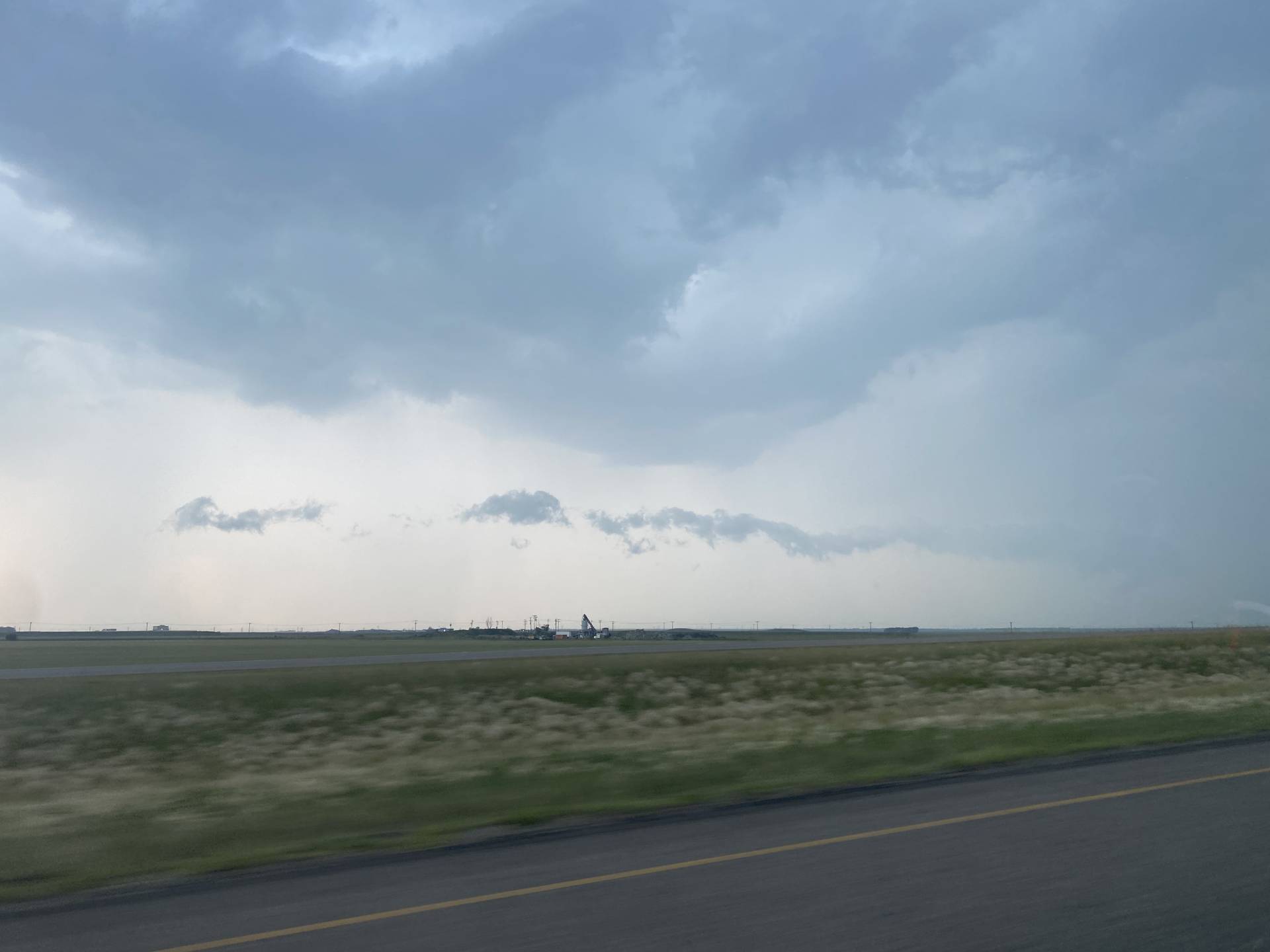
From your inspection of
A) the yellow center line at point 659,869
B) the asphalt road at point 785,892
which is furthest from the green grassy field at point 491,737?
the yellow center line at point 659,869

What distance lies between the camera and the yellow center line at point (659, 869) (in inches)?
269

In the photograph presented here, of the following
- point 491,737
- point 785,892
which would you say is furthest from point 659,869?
point 491,737

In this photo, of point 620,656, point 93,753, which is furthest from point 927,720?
point 620,656

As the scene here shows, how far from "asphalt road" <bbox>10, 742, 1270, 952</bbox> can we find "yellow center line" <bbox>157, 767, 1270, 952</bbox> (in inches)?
1.1

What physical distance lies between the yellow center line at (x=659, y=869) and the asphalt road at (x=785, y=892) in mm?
28

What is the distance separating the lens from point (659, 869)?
27.3ft

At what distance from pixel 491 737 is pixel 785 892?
60.0 ft

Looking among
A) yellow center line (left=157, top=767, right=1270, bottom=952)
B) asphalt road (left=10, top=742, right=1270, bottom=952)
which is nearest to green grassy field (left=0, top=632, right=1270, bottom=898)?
asphalt road (left=10, top=742, right=1270, bottom=952)

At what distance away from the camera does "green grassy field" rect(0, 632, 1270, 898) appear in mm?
11203

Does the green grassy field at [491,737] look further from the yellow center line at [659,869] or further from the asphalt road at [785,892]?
the yellow center line at [659,869]

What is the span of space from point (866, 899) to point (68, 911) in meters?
6.66

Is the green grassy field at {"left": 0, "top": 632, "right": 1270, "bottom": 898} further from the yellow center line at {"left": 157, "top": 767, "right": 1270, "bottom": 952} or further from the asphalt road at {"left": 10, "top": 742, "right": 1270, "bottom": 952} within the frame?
the yellow center line at {"left": 157, "top": 767, "right": 1270, "bottom": 952}

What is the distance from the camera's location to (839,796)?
11.7 meters

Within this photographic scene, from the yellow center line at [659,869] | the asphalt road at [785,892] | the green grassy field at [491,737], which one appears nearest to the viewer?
the asphalt road at [785,892]
